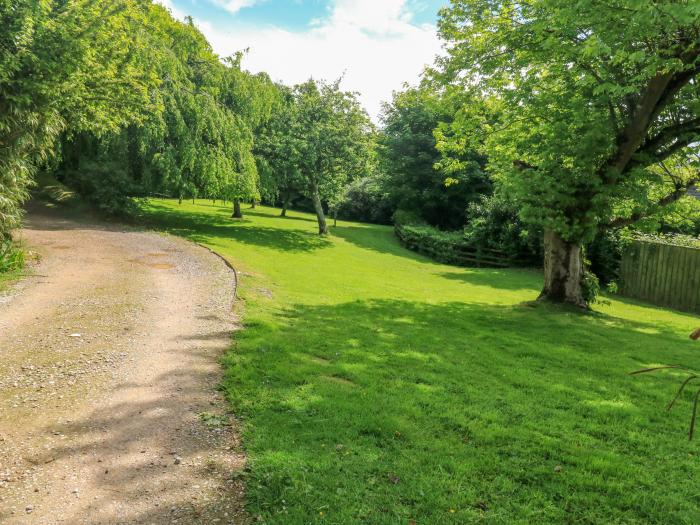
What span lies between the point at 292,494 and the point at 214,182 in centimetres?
1623

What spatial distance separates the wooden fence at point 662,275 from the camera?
14.5 metres

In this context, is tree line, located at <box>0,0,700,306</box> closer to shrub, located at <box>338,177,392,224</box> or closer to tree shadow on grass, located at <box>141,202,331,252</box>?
tree shadow on grass, located at <box>141,202,331,252</box>

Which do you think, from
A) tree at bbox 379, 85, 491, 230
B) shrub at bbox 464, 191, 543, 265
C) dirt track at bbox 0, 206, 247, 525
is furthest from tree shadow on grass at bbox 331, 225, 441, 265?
dirt track at bbox 0, 206, 247, 525

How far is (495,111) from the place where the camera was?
1267cm

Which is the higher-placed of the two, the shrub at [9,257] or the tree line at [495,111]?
the tree line at [495,111]

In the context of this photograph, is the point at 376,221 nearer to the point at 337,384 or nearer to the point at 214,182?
the point at 214,182

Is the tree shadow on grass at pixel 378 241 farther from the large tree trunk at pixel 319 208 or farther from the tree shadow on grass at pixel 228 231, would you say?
the tree shadow on grass at pixel 228 231

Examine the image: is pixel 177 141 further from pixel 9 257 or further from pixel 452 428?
pixel 452 428

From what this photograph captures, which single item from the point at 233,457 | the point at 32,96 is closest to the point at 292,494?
the point at 233,457

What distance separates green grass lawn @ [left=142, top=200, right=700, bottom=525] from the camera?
12.0 feet

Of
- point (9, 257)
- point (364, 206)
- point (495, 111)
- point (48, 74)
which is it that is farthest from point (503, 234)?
point (364, 206)

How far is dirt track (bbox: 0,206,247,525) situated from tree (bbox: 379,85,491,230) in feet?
81.1

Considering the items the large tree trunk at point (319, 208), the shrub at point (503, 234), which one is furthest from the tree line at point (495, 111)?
the large tree trunk at point (319, 208)

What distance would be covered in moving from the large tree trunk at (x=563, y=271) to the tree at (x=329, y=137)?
46.2 ft
